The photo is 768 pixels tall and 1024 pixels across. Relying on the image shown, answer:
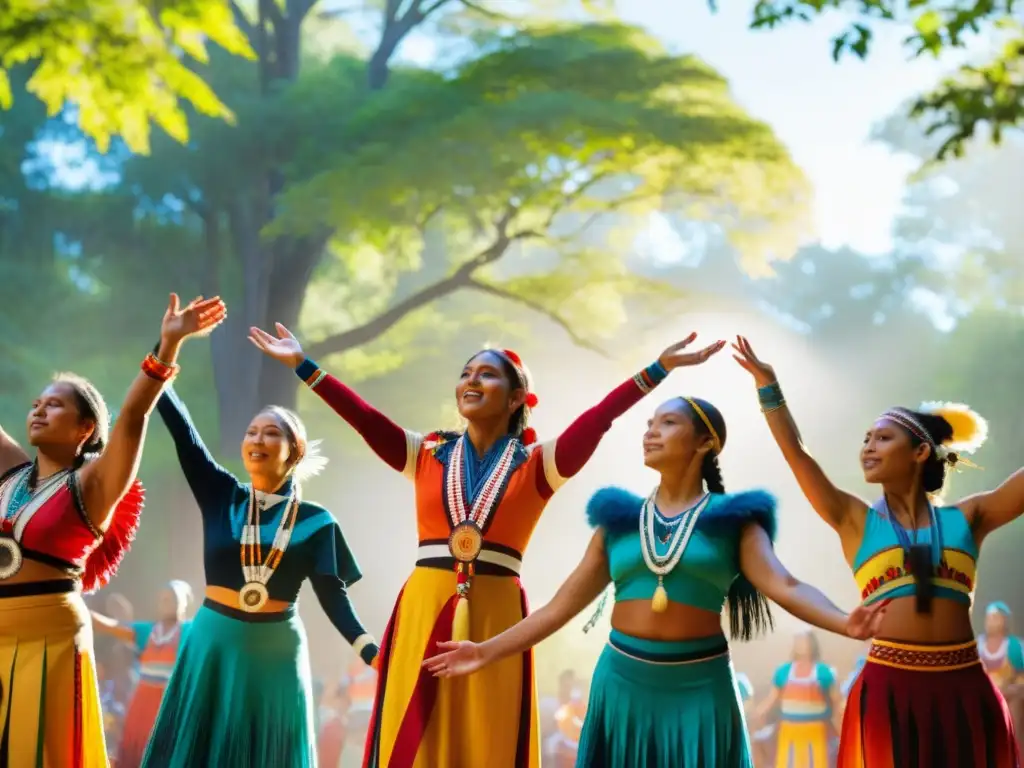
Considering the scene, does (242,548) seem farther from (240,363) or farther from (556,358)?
(556,358)

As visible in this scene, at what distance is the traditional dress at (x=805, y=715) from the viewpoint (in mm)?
7871

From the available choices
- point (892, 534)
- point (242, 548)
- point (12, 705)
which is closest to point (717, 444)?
point (892, 534)

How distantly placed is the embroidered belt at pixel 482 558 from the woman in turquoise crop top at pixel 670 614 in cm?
28

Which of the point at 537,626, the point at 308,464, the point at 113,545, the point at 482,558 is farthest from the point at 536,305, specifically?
the point at 537,626

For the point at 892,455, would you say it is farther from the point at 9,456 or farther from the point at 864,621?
the point at 9,456

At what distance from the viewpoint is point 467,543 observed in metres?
3.54

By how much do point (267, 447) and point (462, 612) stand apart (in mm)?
1133

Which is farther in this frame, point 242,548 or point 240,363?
point 240,363

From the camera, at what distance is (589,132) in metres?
12.1

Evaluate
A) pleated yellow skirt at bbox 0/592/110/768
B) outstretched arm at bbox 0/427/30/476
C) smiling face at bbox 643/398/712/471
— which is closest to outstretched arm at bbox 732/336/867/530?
smiling face at bbox 643/398/712/471

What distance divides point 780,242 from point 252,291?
18.3 feet

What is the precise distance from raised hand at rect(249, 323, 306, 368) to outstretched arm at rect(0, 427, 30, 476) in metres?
0.80

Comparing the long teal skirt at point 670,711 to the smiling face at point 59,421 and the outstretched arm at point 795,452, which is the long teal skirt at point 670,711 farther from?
the smiling face at point 59,421

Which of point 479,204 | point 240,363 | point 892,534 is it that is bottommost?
point 892,534
